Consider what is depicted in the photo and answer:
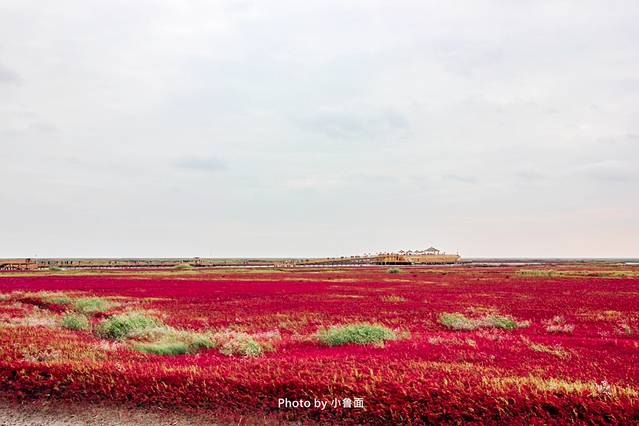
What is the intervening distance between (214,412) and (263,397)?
95cm

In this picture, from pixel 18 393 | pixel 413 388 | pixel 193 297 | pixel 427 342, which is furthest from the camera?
pixel 193 297

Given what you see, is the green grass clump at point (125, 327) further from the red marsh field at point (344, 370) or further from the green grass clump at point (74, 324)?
the green grass clump at point (74, 324)

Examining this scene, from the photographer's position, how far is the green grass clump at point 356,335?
15.3m

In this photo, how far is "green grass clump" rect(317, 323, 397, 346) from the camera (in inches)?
602

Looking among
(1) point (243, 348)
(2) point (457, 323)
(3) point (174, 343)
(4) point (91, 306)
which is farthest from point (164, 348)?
(4) point (91, 306)

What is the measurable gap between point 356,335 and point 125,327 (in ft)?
33.3

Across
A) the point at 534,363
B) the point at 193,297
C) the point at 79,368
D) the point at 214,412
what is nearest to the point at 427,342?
the point at 534,363

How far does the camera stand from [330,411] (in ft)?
26.2

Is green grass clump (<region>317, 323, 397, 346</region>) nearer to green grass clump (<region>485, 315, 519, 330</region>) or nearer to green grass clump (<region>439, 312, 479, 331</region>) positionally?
green grass clump (<region>439, 312, 479, 331</region>)

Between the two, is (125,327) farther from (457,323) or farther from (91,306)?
(457,323)

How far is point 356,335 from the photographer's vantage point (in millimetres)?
15438

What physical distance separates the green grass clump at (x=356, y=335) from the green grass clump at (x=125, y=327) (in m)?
7.74

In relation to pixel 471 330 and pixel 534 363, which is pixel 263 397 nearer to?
pixel 534 363

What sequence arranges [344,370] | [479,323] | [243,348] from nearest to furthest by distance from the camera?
[344,370] → [243,348] → [479,323]
